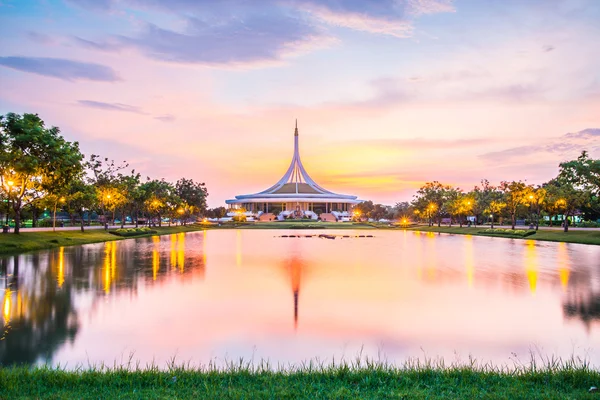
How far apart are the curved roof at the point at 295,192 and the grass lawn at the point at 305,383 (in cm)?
10271

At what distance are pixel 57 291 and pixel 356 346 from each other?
8.27 m

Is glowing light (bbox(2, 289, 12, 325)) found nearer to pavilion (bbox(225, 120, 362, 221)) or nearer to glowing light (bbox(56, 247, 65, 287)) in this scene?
glowing light (bbox(56, 247, 65, 287))

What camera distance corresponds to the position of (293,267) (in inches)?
651

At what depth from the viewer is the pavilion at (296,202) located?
107250 millimetres

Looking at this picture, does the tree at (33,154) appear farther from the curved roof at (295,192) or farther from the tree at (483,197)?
the curved roof at (295,192)

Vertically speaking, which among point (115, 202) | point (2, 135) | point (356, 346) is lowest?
point (356, 346)

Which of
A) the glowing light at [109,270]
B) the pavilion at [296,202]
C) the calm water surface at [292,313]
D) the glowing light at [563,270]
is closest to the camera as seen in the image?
the calm water surface at [292,313]

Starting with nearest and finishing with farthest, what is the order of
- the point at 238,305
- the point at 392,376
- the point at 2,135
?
the point at 392,376 → the point at 238,305 → the point at 2,135

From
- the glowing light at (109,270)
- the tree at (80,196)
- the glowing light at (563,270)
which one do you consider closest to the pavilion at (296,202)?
the tree at (80,196)

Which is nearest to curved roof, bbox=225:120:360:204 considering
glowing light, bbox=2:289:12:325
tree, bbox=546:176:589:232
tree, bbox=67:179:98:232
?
tree, bbox=67:179:98:232

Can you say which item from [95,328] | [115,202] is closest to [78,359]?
[95,328]

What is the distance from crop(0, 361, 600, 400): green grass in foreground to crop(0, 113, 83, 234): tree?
20.9 metres

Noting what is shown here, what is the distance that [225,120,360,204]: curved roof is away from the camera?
10938cm

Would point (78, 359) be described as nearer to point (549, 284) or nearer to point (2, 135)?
point (549, 284)
